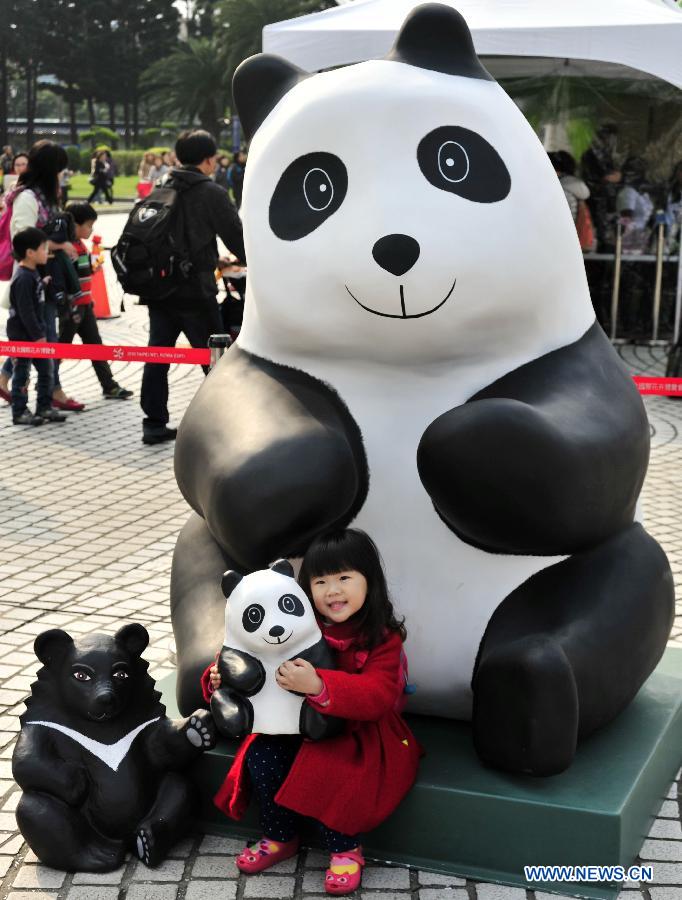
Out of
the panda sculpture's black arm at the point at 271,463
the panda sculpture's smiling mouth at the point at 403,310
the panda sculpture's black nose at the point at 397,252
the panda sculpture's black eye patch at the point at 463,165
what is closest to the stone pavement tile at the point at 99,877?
the panda sculpture's black arm at the point at 271,463

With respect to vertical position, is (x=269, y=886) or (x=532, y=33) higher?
(x=532, y=33)

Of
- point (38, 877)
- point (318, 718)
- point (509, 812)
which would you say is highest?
point (318, 718)

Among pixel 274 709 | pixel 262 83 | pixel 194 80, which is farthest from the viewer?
pixel 194 80

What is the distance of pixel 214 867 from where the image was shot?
10.8 feet

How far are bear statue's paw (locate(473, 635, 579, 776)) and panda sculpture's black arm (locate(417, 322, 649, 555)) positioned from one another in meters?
0.28

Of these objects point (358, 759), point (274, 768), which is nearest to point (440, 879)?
point (358, 759)

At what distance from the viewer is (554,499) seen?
3.07m

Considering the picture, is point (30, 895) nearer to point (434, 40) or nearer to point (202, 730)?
point (202, 730)

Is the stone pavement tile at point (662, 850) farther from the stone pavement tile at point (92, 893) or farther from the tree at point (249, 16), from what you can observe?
the tree at point (249, 16)

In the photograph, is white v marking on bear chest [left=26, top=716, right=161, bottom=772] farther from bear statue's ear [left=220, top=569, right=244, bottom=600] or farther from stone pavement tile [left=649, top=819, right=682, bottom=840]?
stone pavement tile [left=649, top=819, right=682, bottom=840]

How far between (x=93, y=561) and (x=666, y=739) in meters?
3.26

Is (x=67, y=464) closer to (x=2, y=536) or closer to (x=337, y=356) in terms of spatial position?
(x=2, y=536)

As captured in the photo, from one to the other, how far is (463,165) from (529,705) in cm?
138

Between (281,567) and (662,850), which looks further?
(662,850)
